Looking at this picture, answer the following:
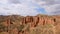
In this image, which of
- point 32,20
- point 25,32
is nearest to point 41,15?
point 32,20

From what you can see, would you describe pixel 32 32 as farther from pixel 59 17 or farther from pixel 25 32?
pixel 59 17

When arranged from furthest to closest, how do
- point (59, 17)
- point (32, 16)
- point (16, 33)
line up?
point (32, 16) < point (59, 17) < point (16, 33)

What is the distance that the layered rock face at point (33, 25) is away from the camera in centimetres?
2309

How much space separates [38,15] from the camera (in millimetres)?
30172

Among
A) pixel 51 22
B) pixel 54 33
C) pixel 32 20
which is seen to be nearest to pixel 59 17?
pixel 51 22

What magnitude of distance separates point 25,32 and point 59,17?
9.14 m

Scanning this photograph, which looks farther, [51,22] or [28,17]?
[28,17]

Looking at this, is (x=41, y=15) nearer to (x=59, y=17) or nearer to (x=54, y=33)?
(x=59, y=17)

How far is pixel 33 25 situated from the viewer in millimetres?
27438

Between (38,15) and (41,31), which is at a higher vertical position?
(38,15)

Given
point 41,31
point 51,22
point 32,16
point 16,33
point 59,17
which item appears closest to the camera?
point 41,31

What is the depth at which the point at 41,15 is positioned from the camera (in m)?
30.0

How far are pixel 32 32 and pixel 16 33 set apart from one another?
131 inches

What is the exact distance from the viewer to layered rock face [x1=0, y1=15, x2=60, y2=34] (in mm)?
23094
